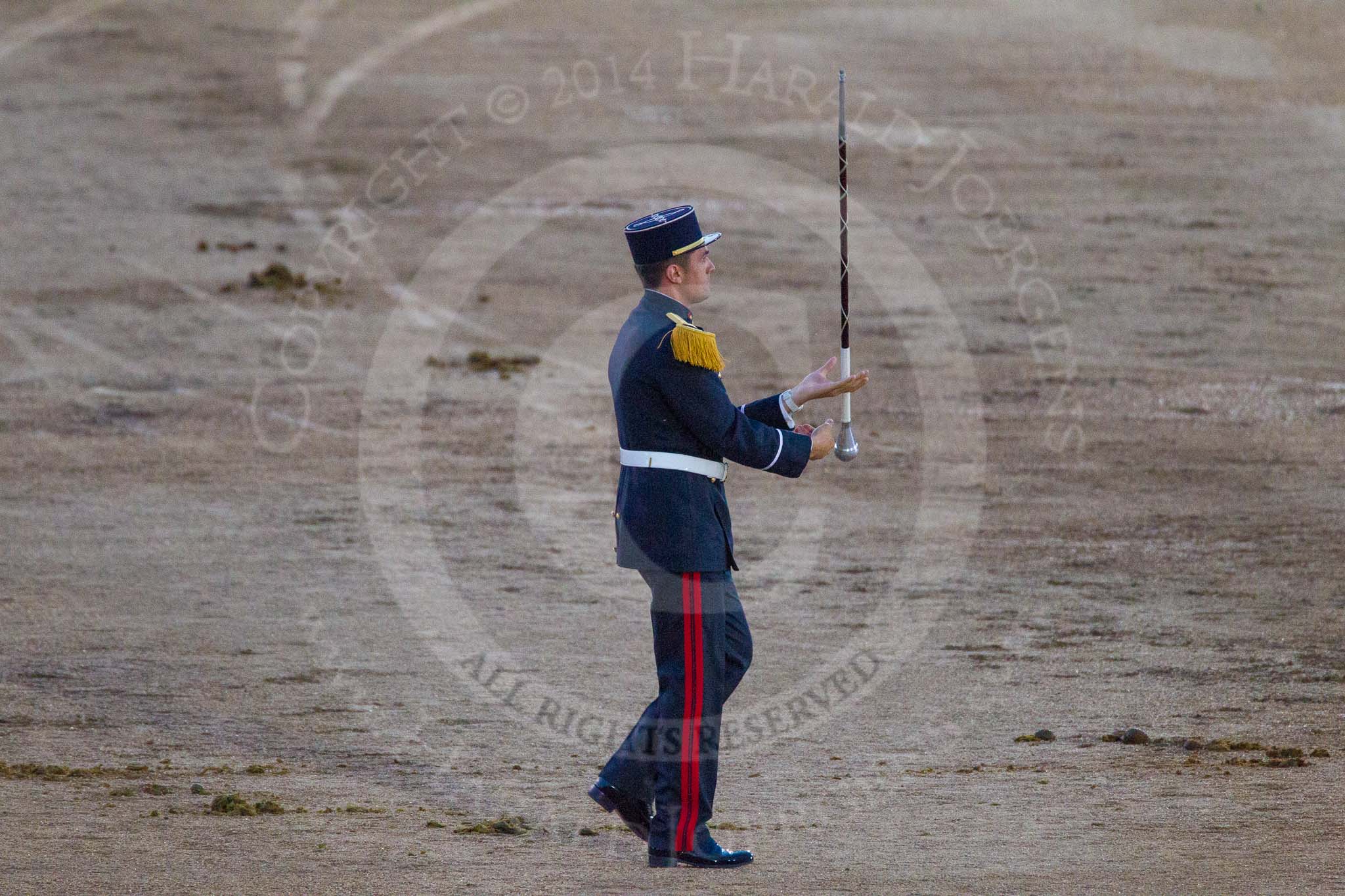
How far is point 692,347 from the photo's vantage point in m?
4.94

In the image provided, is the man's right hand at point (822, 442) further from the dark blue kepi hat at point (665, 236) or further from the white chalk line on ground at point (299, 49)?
the white chalk line on ground at point (299, 49)

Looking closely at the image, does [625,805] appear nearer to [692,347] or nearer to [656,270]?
[692,347]

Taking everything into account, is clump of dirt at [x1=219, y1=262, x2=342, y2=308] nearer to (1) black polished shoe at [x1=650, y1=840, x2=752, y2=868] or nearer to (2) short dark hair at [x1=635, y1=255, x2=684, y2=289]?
(2) short dark hair at [x1=635, y1=255, x2=684, y2=289]

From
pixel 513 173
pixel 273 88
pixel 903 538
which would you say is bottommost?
pixel 903 538

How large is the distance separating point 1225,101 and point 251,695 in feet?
60.1

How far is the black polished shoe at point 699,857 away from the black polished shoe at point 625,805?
3.5 inches

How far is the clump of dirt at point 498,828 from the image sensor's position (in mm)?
5699

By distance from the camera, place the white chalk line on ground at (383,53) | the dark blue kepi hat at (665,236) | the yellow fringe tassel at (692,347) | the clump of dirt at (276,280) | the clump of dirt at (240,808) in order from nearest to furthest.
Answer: the yellow fringe tassel at (692,347)
the dark blue kepi hat at (665,236)
the clump of dirt at (240,808)
the clump of dirt at (276,280)
the white chalk line on ground at (383,53)

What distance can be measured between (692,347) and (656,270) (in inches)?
12.6

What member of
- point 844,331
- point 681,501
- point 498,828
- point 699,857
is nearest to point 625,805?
point 699,857

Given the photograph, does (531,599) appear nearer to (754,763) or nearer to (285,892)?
(754,763)

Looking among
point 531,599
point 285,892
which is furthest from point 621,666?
point 285,892

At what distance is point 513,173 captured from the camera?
20.5 metres

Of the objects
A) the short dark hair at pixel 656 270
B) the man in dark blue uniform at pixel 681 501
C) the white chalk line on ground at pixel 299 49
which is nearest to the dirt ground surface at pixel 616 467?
the white chalk line on ground at pixel 299 49
